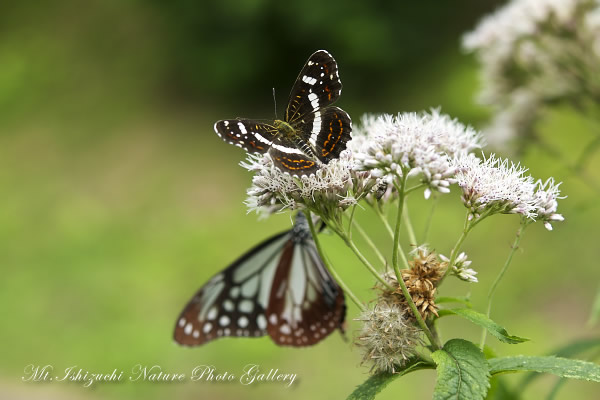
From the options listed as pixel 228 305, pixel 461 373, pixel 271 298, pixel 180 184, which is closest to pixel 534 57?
pixel 271 298

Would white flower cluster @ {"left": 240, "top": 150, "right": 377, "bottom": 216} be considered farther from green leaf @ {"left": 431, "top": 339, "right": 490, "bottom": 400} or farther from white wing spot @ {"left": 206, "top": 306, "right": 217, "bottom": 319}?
white wing spot @ {"left": 206, "top": 306, "right": 217, "bottom": 319}

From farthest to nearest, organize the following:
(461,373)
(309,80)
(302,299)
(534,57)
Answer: (534,57), (302,299), (309,80), (461,373)

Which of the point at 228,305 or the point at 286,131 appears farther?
the point at 228,305

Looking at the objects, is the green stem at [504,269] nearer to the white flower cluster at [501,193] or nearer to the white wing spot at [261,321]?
the white flower cluster at [501,193]

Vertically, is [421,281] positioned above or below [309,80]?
below

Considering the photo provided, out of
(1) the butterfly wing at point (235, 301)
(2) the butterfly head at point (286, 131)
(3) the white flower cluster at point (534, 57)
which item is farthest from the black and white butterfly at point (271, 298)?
(3) the white flower cluster at point (534, 57)

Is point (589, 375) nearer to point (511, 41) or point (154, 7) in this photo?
point (511, 41)

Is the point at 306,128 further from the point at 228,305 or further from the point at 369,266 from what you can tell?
the point at 228,305
